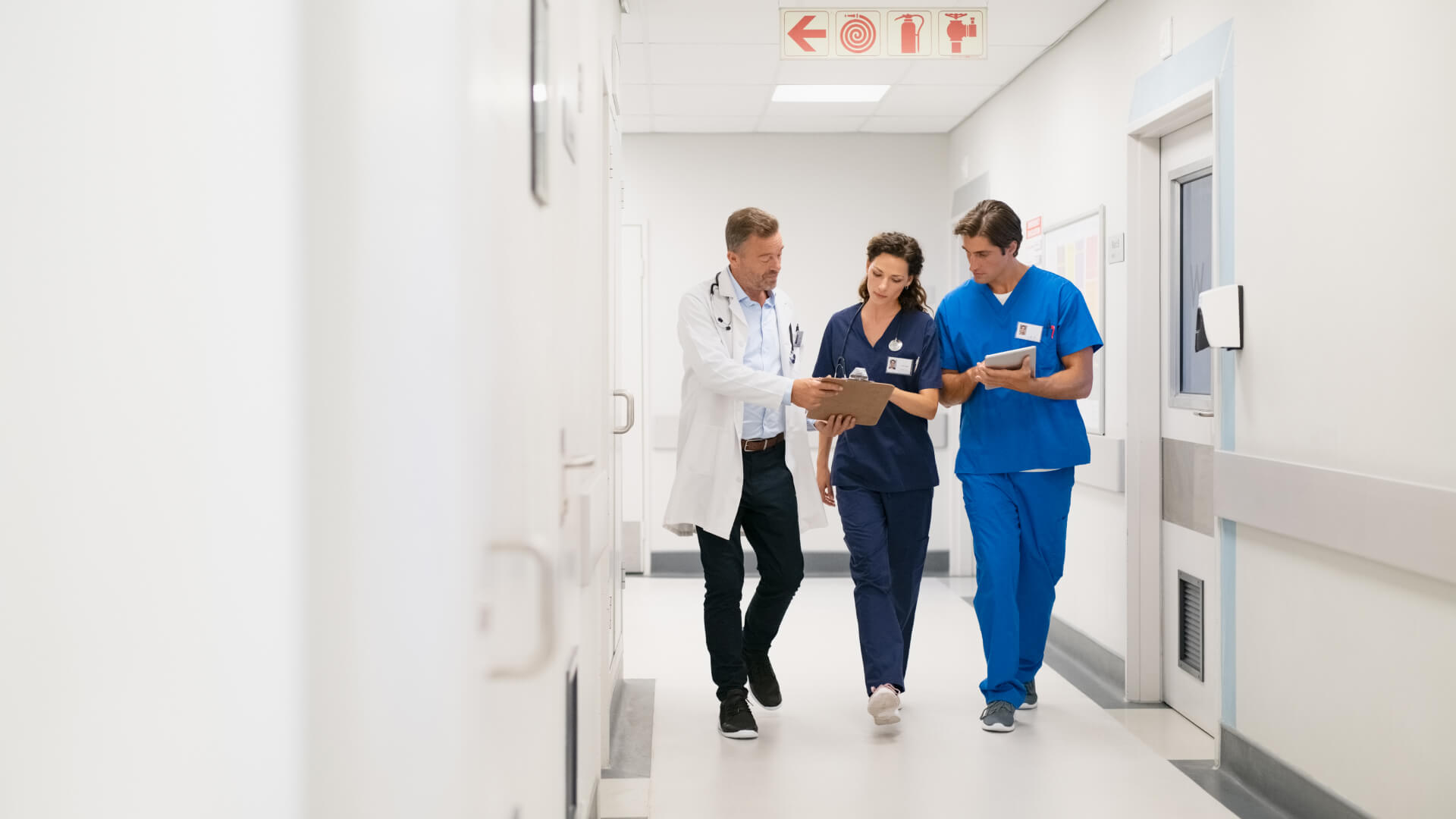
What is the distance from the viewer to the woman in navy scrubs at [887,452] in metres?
3.60

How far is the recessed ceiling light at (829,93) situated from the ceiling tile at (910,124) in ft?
1.72

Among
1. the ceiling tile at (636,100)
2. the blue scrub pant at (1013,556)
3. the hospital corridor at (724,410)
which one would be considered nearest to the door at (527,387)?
the hospital corridor at (724,410)

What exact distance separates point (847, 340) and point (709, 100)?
9.02ft

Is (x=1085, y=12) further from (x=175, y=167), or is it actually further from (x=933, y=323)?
(x=175, y=167)

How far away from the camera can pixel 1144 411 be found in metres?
4.02

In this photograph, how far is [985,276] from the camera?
3703 millimetres

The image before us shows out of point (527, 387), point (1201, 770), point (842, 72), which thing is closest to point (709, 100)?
point (842, 72)

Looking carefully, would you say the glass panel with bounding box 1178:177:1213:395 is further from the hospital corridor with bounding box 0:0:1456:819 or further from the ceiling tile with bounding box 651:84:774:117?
the ceiling tile with bounding box 651:84:774:117

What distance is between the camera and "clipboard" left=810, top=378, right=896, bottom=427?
132 inches

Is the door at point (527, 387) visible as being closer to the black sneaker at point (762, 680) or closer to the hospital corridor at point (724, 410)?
the hospital corridor at point (724, 410)

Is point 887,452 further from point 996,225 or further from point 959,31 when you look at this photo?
point 959,31

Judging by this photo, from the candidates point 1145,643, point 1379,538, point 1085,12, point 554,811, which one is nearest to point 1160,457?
point 1145,643

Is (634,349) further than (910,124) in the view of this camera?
Yes

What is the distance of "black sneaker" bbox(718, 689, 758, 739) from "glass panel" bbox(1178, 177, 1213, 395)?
6.16ft
